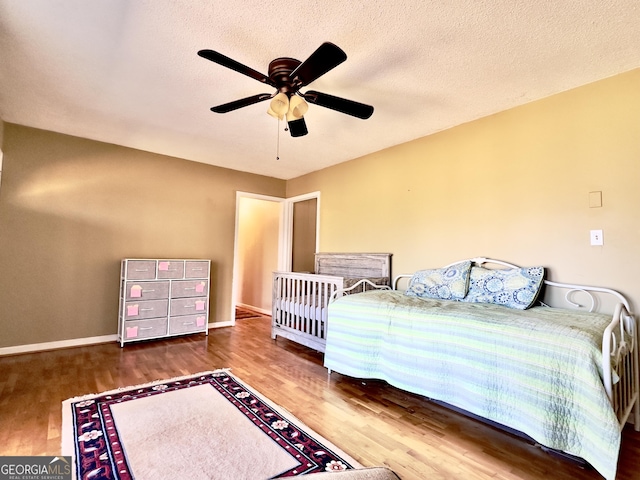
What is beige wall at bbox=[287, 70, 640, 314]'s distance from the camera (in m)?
2.09

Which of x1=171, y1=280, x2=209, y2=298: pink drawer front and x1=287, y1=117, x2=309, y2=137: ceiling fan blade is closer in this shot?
x1=287, y1=117, x2=309, y2=137: ceiling fan blade

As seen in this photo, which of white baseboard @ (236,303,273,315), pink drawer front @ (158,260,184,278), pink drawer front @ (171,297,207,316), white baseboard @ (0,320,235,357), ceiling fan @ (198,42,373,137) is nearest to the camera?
ceiling fan @ (198,42,373,137)

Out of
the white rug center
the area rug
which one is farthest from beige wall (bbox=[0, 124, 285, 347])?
the white rug center

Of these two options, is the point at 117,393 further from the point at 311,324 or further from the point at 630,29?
the point at 630,29

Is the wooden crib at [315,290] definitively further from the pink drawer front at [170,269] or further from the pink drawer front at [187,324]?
the pink drawer front at [170,269]

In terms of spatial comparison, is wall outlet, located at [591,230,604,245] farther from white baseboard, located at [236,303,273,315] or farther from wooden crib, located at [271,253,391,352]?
white baseboard, located at [236,303,273,315]

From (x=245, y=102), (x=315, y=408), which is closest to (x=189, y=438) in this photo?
(x=315, y=408)

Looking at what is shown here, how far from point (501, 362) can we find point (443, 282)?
104 centimetres

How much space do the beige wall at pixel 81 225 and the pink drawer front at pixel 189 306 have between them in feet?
1.33

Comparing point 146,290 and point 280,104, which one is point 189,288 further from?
point 280,104

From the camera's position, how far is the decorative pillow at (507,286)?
2254mm

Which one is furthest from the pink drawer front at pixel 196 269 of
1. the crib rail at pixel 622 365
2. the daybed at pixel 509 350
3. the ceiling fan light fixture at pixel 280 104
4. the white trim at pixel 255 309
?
the crib rail at pixel 622 365

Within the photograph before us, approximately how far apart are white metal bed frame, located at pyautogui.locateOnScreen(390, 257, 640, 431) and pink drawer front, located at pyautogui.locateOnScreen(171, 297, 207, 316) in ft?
11.2

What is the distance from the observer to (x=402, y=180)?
137 inches
